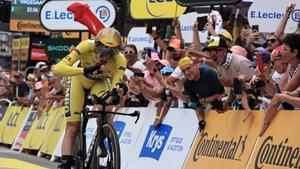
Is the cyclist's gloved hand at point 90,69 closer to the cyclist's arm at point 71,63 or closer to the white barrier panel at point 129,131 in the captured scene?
the cyclist's arm at point 71,63

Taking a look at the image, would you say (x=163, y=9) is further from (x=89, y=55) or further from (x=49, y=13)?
(x=89, y=55)

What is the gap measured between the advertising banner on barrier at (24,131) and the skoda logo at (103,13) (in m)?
3.69

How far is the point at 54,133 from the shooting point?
1605 cm

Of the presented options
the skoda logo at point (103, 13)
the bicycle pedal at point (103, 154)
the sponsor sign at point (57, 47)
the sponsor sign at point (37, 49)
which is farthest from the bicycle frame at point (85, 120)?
the sponsor sign at point (37, 49)

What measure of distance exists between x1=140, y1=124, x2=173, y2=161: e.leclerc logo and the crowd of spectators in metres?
0.16

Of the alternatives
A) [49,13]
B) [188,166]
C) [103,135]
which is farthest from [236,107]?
[49,13]

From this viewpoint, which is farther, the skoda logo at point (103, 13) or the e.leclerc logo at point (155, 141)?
the skoda logo at point (103, 13)

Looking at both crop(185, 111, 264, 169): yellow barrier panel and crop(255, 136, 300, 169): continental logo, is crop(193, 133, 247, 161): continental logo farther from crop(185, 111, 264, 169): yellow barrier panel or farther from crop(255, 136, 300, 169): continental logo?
crop(255, 136, 300, 169): continental logo

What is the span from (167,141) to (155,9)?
5151mm

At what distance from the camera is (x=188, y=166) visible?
382 inches

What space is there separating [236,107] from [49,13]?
351 inches

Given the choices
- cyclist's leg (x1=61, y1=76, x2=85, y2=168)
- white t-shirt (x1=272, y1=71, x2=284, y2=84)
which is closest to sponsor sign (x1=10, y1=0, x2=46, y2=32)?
cyclist's leg (x1=61, y1=76, x2=85, y2=168)

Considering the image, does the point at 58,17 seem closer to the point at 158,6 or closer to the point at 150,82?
the point at 158,6

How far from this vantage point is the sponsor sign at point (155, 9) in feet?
48.2
